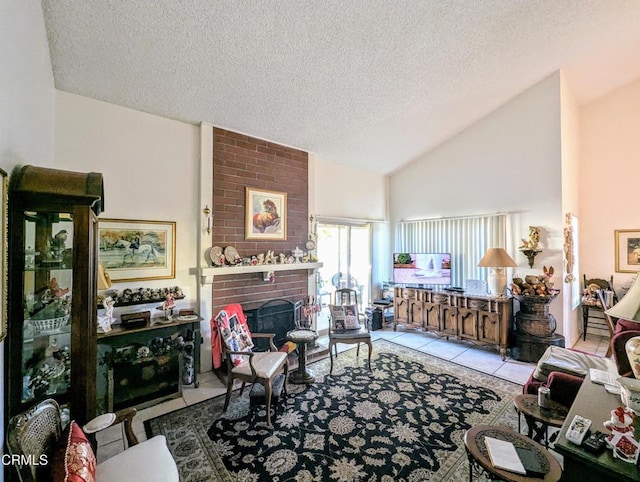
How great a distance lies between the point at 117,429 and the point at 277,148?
12.2ft

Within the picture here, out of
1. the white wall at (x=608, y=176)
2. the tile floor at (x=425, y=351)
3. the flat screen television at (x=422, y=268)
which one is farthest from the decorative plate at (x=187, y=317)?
the white wall at (x=608, y=176)

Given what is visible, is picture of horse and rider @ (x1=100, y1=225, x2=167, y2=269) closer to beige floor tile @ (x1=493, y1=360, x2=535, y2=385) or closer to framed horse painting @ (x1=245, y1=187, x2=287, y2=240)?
framed horse painting @ (x1=245, y1=187, x2=287, y2=240)

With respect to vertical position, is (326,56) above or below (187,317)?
above

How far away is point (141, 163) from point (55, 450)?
9.10 feet

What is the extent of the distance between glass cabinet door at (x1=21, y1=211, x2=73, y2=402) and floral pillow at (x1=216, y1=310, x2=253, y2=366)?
1433 millimetres

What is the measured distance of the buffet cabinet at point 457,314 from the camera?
4191 millimetres

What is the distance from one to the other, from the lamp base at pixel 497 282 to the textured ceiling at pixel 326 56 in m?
2.57

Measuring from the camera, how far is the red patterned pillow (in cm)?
122

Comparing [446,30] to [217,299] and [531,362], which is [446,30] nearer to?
[217,299]

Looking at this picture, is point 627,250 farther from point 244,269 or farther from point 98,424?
point 98,424

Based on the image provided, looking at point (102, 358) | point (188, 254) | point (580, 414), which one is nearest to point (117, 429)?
point (102, 358)

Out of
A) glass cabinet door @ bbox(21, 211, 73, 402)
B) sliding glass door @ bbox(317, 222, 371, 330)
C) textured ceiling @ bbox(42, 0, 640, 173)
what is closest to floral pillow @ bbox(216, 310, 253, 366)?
glass cabinet door @ bbox(21, 211, 73, 402)

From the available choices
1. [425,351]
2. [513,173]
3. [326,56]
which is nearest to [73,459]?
[326,56]

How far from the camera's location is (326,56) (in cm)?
295
